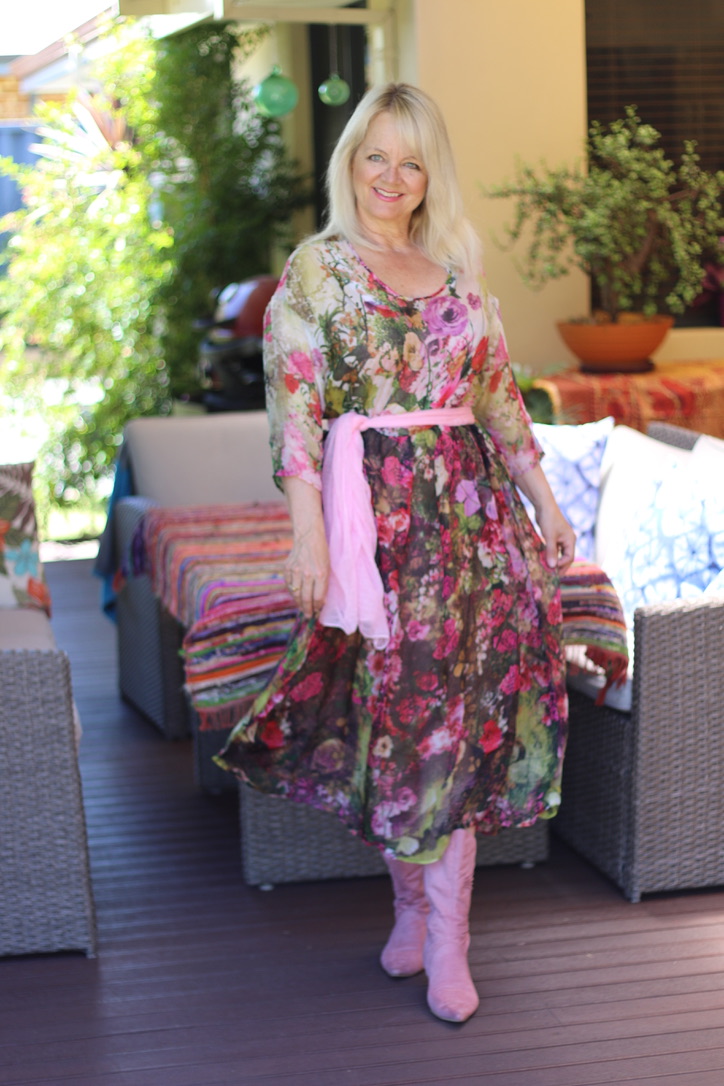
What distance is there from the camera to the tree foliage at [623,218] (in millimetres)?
4836

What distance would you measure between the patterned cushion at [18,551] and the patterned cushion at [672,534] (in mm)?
1490

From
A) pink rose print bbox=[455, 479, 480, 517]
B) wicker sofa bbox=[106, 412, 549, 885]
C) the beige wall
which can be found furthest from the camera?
the beige wall

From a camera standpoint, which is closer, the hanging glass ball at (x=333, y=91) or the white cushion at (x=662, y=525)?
the white cushion at (x=662, y=525)

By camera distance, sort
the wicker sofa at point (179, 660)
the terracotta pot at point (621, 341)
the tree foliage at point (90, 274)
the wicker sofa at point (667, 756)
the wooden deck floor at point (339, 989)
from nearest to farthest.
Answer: the wooden deck floor at point (339, 989) → the wicker sofa at point (667, 756) → the wicker sofa at point (179, 660) → the terracotta pot at point (621, 341) → the tree foliage at point (90, 274)

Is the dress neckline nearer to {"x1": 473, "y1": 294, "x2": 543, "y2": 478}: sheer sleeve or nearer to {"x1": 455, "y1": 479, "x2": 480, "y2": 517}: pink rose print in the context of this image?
{"x1": 473, "y1": 294, "x2": 543, "y2": 478}: sheer sleeve

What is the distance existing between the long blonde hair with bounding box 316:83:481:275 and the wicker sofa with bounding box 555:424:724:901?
854 mm

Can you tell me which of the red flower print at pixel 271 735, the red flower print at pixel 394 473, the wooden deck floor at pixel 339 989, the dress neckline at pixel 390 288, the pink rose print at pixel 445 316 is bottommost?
the wooden deck floor at pixel 339 989

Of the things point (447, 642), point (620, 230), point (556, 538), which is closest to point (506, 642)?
point (447, 642)

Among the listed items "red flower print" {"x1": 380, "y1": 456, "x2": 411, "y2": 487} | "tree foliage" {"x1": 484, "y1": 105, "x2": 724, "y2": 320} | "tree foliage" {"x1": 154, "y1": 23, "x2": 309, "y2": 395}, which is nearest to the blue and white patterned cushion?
"red flower print" {"x1": 380, "y1": 456, "x2": 411, "y2": 487}

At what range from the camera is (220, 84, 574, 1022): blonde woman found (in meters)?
2.37

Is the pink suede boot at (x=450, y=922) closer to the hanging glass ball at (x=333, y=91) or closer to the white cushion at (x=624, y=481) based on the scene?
the white cushion at (x=624, y=481)

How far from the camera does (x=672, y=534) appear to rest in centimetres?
318

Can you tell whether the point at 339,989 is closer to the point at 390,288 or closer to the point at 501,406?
the point at 501,406

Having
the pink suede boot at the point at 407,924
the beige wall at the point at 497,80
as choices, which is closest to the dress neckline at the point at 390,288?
the pink suede boot at the point at 407,924
